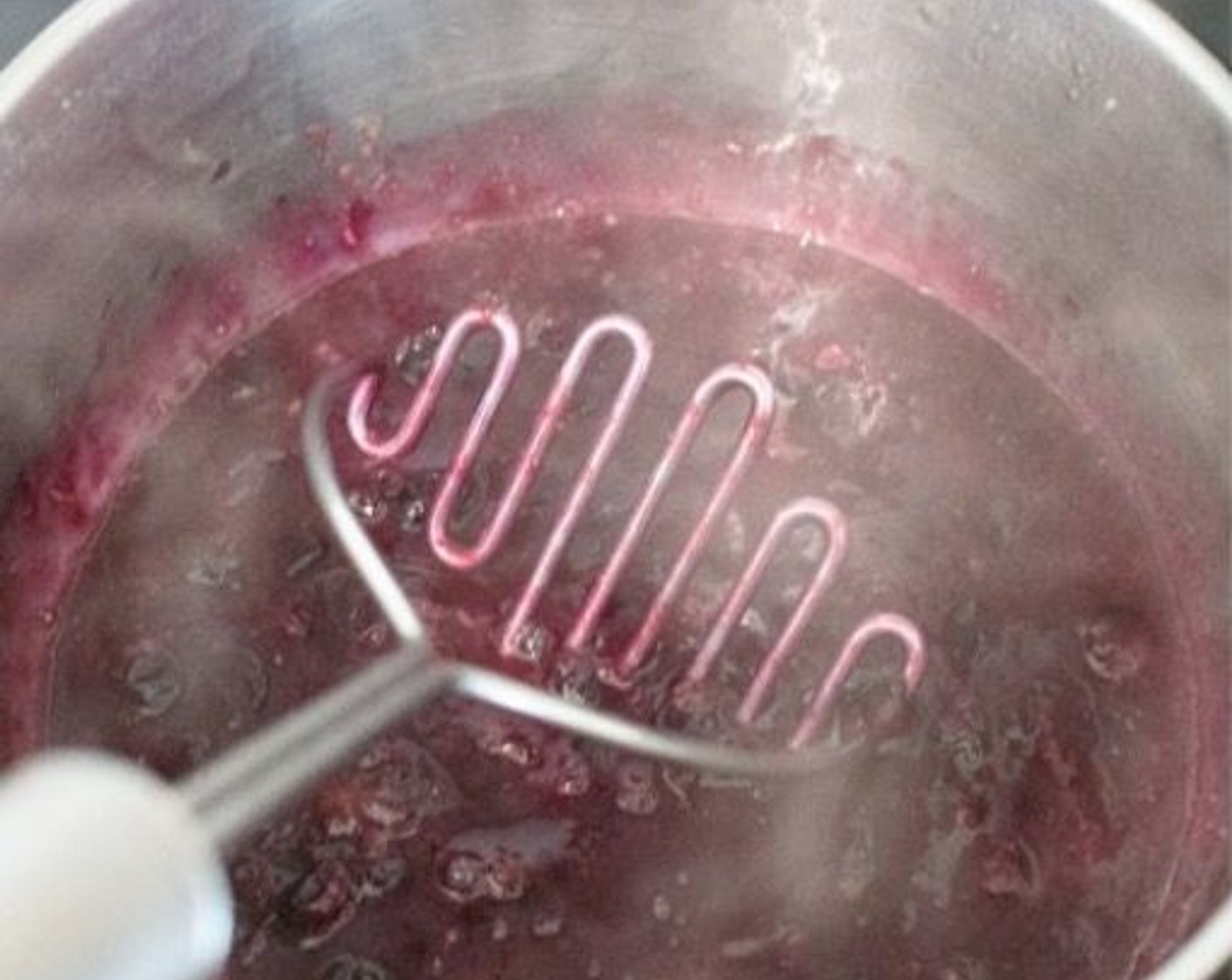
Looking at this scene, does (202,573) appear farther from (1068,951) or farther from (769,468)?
(1068,951)

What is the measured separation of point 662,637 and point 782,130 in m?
0.24

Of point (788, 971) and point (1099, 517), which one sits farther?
point (1099, 517)

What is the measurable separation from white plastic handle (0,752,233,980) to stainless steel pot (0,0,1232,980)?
0.34m

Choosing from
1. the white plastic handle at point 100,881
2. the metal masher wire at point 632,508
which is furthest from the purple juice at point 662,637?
the white plastic handle at point 100,881

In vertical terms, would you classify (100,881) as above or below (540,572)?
above

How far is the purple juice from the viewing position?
2.65 feet

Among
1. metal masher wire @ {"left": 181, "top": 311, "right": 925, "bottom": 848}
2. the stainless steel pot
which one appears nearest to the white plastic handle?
metal masher wire @ {"left": 181, "top": 311, "right": 925, "bottom": 848}

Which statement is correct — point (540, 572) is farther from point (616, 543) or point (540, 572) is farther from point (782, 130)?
point (782, 130)

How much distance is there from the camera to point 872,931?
0.80 meters

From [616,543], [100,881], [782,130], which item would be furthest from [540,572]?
[100,881]

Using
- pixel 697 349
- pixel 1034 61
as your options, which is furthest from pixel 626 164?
pixel 1034 61

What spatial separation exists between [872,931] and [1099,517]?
0.68ft

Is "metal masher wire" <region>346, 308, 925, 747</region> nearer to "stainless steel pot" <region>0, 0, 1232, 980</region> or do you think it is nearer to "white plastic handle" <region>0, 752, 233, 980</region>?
"stainless steel pot" <region>0, 0, 1232, 980</region>

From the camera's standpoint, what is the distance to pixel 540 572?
0.88 m
